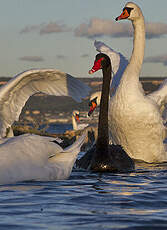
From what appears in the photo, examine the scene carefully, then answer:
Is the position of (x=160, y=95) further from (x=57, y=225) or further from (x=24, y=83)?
(x=57, y=225)

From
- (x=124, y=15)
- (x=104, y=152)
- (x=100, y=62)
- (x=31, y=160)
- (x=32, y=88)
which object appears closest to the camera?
(x=31, y=160)

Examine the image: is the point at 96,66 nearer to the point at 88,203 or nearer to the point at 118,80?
the point at 118,80

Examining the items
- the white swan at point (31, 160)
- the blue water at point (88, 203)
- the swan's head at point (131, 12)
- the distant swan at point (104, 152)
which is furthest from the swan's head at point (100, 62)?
the swan's head at point (131, 12)

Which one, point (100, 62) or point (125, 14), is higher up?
point (125, 14)

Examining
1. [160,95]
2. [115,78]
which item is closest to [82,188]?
[160,95]

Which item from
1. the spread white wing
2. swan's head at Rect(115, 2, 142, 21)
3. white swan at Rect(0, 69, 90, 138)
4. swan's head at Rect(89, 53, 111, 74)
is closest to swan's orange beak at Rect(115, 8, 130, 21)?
swan's head at Rect(115, 2, 142, 21)

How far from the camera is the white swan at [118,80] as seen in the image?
13133 millimetres

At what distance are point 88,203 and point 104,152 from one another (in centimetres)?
337

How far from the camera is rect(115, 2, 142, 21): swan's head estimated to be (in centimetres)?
1386

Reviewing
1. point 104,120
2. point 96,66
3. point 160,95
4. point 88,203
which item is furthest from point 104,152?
point 88,203

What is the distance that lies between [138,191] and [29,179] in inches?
63.3

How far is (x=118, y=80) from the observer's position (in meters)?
14.0

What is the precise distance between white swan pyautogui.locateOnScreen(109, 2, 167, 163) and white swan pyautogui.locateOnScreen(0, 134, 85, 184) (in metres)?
2.92

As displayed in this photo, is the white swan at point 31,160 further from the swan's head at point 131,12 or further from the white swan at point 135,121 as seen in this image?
the swan's head at point 131,12
